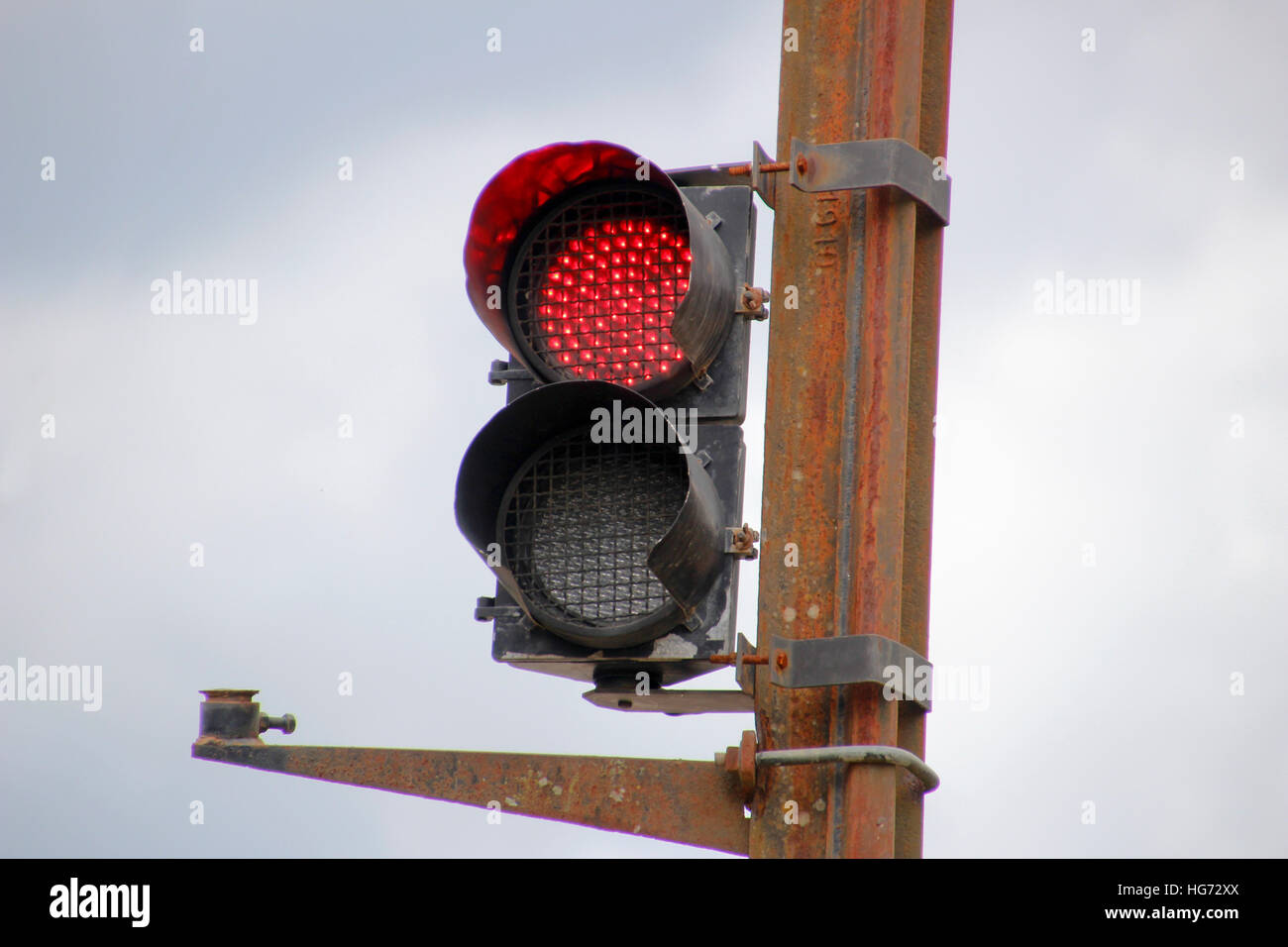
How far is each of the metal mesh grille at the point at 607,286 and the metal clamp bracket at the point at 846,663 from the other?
0.67m

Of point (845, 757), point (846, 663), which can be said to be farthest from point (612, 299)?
point (845, 757)

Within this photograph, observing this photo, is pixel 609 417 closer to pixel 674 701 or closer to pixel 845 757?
pixel 674 701

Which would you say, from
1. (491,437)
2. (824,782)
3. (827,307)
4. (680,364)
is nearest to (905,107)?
(827,307)

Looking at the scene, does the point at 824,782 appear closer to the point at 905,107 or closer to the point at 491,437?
the point at 491,437

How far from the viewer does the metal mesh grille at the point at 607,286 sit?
409 centimetres

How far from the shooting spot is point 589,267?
13.8ft

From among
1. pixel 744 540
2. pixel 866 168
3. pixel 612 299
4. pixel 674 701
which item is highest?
pixel 866 168

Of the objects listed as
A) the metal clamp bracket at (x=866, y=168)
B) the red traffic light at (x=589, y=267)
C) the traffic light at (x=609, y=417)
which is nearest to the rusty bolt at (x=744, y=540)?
the traffic light at (x=609, y=417)

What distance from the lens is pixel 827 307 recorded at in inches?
156

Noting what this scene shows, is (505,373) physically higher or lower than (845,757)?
higher

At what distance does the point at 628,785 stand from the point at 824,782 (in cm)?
37

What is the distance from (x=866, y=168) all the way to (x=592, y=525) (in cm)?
92

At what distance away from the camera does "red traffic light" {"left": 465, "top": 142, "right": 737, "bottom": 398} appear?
406 cm

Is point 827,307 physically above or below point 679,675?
above
